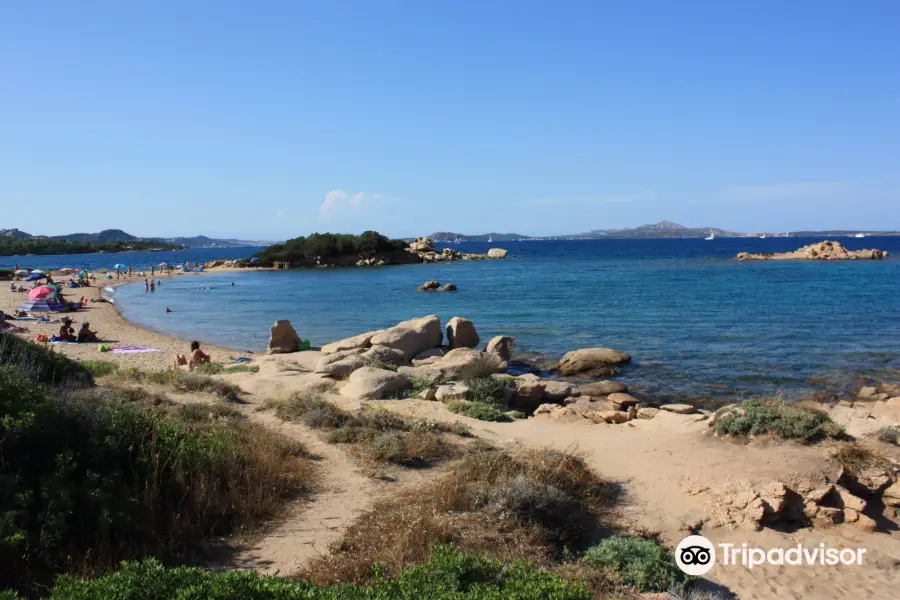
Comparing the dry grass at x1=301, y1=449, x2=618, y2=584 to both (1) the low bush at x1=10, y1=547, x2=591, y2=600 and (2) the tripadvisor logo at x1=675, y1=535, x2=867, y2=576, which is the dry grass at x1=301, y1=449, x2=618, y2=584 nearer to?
(1) the low bush at x1=10, y1=547, x2=591, y2=600

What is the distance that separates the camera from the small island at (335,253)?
92125mm

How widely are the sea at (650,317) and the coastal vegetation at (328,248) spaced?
29.2 m

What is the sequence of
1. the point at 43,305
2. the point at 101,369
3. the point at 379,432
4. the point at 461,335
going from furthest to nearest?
the point at 43,305 → the point at 461,335 → the point at 101,369 → the point at 379,432

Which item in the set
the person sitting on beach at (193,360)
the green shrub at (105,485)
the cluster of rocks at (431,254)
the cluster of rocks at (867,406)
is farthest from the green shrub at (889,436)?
the cluster of rocks at (431,254)

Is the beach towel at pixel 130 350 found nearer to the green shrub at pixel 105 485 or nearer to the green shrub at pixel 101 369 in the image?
the green shrub at pixel 101 369

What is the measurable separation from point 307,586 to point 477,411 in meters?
8.80

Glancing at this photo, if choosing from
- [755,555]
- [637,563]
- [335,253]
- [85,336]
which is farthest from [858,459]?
[335,253]

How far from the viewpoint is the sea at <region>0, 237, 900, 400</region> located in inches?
779

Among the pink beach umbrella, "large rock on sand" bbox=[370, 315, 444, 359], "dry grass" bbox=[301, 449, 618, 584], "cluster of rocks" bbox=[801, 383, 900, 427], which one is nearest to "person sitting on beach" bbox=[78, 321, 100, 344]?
the pink beach umbrella

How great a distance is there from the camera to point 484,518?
7180 millimetres

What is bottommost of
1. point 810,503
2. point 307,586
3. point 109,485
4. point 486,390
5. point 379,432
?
point 810,503

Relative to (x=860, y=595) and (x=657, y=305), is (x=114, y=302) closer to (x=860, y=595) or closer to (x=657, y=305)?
(x=657, y=305)

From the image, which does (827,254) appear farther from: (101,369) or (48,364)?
(48,364)

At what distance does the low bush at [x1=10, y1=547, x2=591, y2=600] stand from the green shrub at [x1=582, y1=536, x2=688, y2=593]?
6.31 feet
